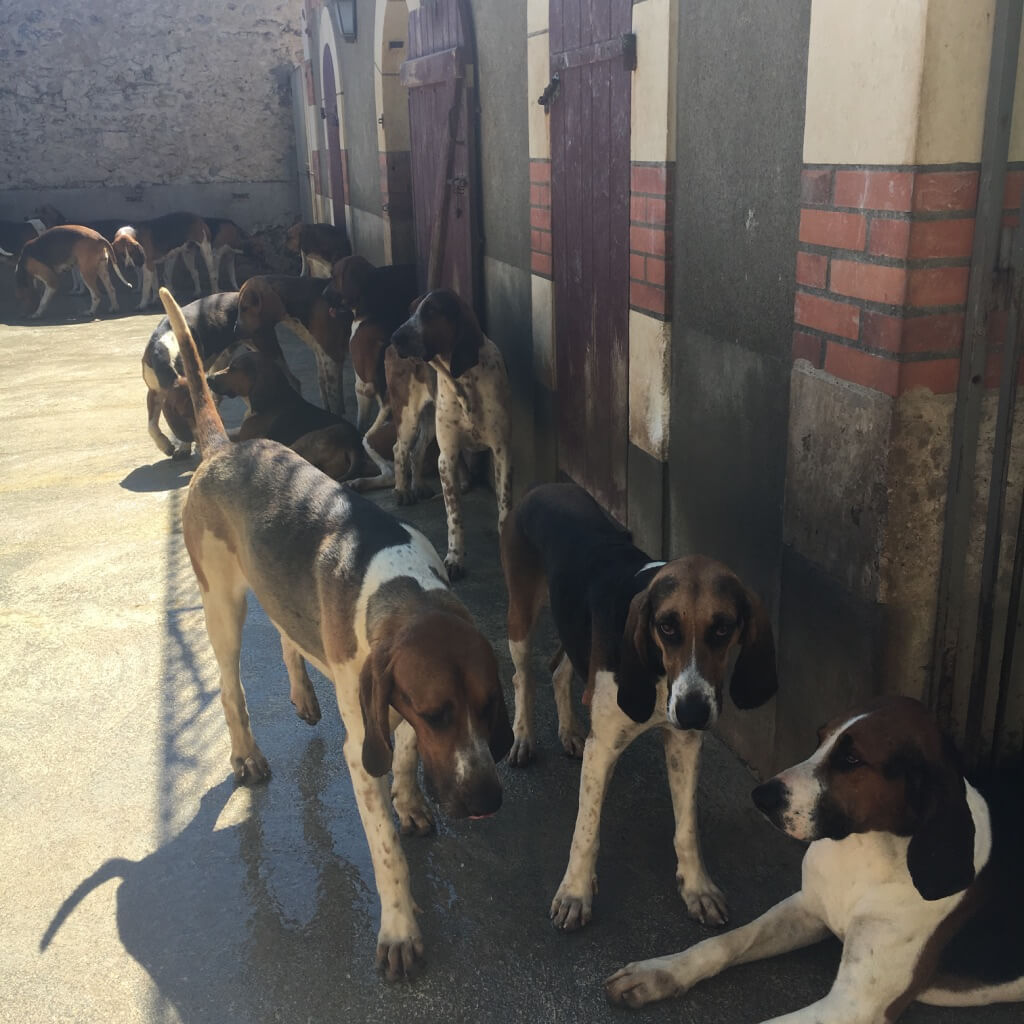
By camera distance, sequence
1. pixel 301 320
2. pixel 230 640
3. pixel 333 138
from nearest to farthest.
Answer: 1. pixel 230 640
2. pixel 301 320
3. pixel 333 138

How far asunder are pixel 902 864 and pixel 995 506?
861mm

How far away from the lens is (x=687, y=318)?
12.1ft

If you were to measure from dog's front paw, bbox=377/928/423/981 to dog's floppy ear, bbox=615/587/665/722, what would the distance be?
0.82 meters

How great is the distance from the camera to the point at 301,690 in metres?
3.86

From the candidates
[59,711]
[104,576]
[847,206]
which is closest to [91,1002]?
[59,711]

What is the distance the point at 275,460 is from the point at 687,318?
4.86ft

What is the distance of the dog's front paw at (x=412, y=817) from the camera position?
329 cm

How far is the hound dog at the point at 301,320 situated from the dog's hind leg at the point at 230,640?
4.68 m

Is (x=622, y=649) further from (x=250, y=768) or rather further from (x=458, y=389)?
(x=458, y=389)

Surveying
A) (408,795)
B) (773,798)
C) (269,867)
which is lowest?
(269,867)

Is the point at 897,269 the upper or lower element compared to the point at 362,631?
upper

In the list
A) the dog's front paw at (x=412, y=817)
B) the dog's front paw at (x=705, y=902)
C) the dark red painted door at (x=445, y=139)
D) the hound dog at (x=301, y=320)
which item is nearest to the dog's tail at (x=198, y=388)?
the dog's front paw at (x=412, y=817)

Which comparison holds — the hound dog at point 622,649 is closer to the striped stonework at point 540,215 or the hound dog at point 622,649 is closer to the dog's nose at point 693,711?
the dog's nose at point 693,711

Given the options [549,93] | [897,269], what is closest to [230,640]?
[897,269]
